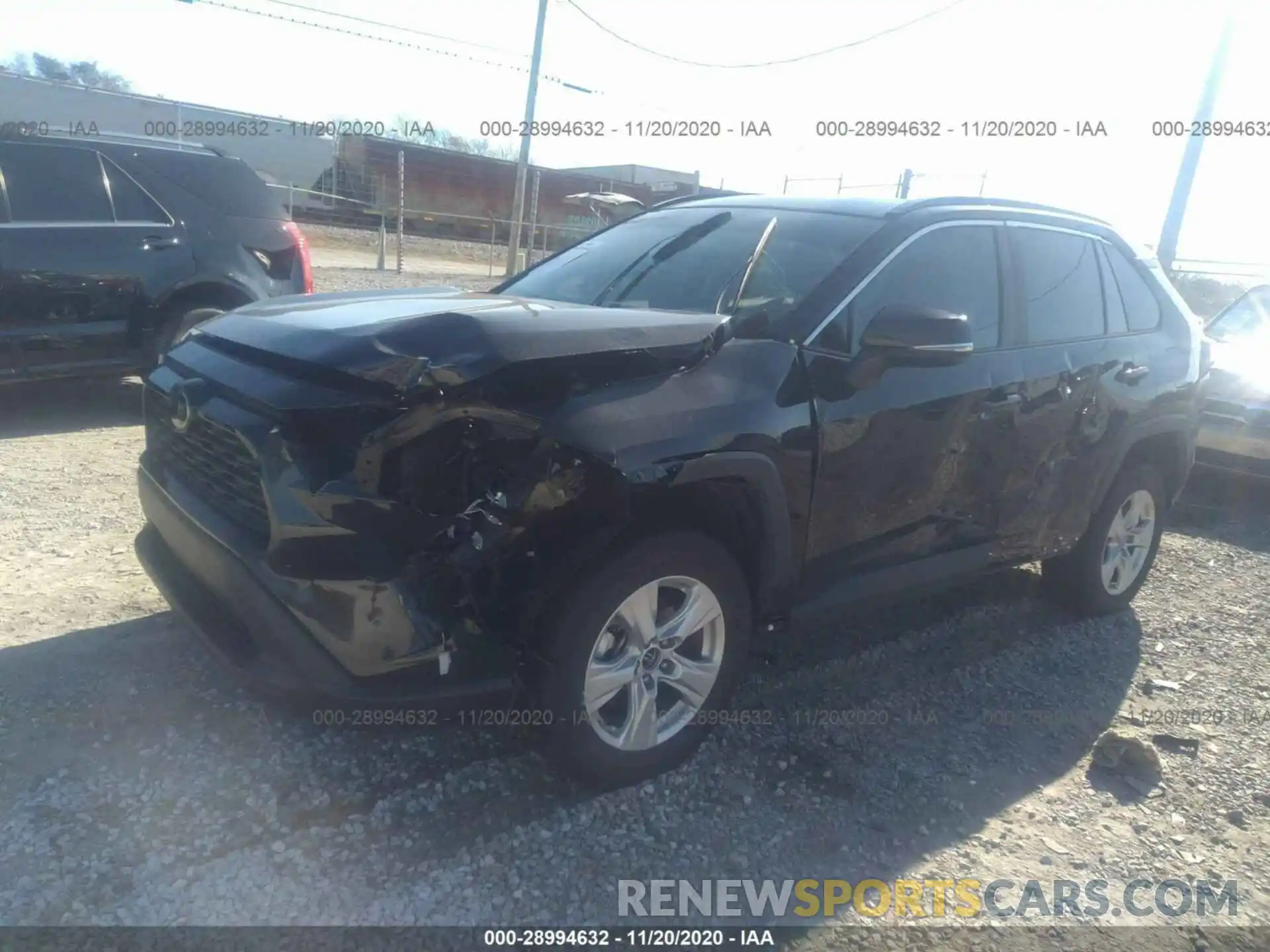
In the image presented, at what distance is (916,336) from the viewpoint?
310 cm

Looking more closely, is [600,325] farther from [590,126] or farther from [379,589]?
[590,126]

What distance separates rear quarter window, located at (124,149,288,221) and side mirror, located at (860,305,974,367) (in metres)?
5.34

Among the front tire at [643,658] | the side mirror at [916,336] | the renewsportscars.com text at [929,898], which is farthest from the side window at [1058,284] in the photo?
the renewsportscars.com text at [929,898]

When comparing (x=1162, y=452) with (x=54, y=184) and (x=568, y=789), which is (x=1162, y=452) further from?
(x=54, y=184)

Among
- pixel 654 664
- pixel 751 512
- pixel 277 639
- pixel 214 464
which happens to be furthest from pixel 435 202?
pixel 277 639

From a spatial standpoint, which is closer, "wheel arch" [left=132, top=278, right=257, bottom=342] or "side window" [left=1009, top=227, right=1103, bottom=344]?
"side window" [left=1009, top=227, right=1103, bottom=344]

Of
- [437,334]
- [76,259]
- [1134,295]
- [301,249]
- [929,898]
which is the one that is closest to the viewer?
[437,334]

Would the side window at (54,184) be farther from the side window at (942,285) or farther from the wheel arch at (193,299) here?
the side window at (942,285)

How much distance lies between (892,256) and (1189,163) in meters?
11.7

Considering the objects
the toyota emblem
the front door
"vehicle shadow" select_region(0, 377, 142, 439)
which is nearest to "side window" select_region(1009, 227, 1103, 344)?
the front door

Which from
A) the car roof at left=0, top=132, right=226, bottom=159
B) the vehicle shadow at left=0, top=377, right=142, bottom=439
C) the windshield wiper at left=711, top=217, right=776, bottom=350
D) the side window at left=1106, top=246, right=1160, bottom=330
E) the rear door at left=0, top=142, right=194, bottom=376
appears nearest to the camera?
the windshield wiper at left=711, top=217, right=776, bottom=350

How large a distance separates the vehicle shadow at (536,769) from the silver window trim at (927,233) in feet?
3.53

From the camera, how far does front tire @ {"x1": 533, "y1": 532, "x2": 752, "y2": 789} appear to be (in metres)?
2.63

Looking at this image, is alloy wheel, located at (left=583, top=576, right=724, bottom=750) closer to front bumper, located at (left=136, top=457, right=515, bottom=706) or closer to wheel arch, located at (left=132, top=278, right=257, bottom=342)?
front bumper, located at (left=136, top=457, right=515, bottom=706)
